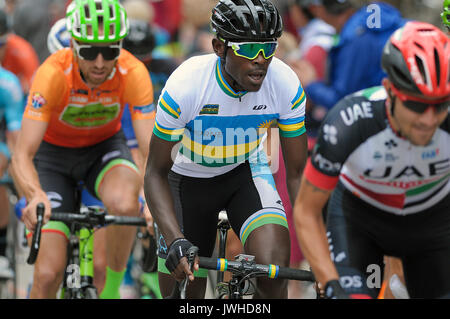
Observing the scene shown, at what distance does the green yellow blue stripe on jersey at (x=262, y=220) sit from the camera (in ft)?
18.8

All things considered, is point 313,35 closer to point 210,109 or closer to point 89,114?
point 89,114

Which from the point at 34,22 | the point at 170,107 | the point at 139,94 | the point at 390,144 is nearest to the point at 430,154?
the point at 390,144

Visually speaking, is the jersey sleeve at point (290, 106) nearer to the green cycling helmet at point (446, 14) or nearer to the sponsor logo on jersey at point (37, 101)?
the green cycling helmet at point (446, 14)

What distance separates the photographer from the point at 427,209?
17.5ft

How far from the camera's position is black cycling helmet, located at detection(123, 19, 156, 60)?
31.4 ft

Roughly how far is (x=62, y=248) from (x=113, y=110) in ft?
3.95

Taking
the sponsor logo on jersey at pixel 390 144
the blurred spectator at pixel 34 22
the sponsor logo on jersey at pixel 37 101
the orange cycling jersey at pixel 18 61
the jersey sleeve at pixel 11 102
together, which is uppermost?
the blurred spectator at pixel 34 22

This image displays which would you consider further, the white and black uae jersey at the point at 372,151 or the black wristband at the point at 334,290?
the white and black uae jersey at the point at 372,151

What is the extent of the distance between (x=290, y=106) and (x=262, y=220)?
74cm

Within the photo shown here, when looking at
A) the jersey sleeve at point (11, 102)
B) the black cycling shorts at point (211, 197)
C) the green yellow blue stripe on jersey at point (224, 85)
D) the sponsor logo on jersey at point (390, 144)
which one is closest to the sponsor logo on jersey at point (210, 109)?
the green yellow blue stripe on jersey at point (224, 85)

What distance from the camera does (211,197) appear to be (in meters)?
6.11

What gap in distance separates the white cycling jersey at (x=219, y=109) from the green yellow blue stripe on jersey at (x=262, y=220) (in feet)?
1.58

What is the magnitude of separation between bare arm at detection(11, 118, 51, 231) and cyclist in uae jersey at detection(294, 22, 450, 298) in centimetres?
234

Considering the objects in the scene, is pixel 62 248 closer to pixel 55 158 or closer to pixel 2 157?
pixel 55 158
